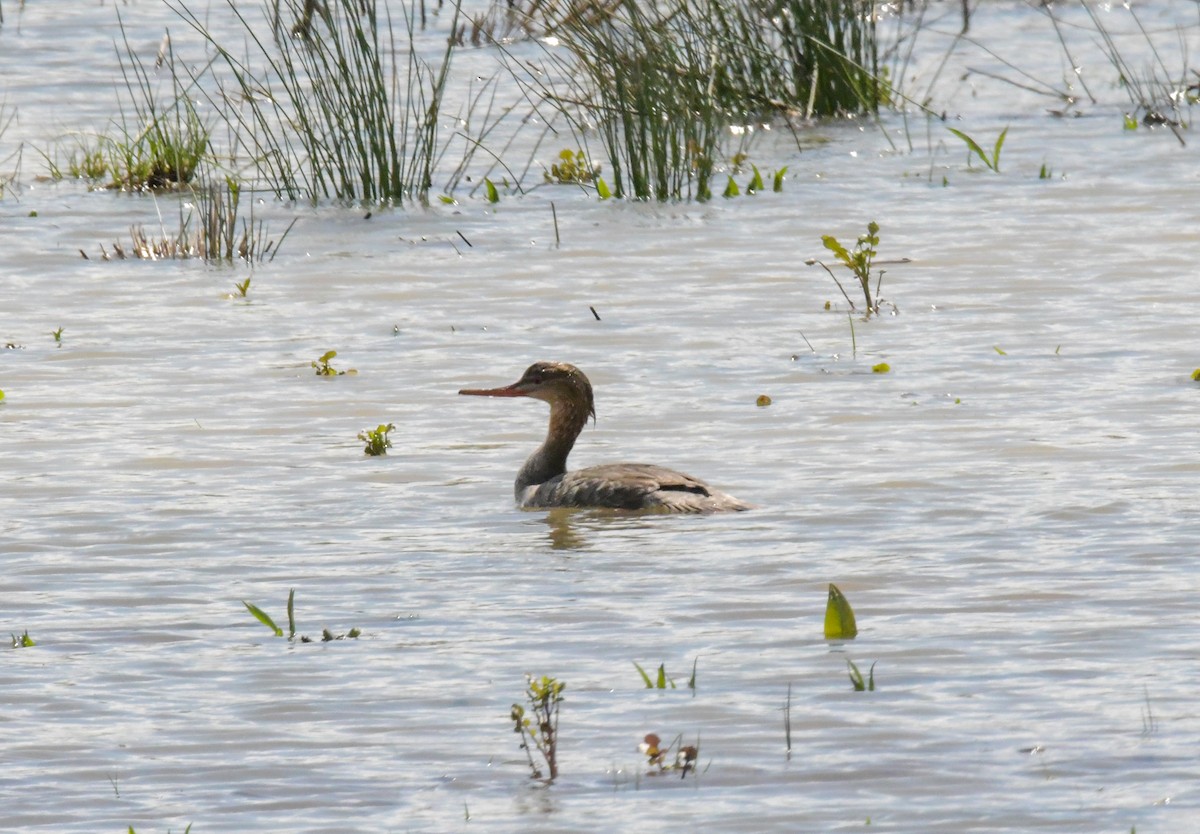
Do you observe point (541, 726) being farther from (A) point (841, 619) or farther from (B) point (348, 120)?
(B) point (348, 120)

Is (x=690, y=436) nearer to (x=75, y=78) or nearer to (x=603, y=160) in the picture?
(x=603, y=160)

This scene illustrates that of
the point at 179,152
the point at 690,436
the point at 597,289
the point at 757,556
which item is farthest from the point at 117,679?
the point at 179,152

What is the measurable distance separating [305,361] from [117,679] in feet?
15.9

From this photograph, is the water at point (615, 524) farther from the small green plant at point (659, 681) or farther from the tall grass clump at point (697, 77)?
the tall grass clump at point (697, 77)

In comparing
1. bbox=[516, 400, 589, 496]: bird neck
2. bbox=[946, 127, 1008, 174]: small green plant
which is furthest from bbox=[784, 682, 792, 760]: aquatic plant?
bbox=[946, 127, 1008, 174]: small green plant

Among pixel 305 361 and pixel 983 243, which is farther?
pixel 983 243

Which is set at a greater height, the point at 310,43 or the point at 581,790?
the point at 310,43

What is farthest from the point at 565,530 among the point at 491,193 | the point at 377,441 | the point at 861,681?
the point at 491,193

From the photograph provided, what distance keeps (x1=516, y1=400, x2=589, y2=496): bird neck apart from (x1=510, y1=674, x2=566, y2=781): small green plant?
119 inches

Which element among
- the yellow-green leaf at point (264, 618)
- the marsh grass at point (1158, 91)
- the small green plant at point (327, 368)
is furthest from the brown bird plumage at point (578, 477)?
the marsh grass at point (1158, 91)

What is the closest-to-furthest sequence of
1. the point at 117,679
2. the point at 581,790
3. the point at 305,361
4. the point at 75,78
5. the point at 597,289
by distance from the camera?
1. the point at 581,790
2. the point at 117,679
3. the point at 305,361
4. the point at 597,289
5. the point at 75,78

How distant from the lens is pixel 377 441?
888cm

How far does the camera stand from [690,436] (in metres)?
9.27

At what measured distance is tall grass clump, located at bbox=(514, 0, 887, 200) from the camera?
14.3 metres
